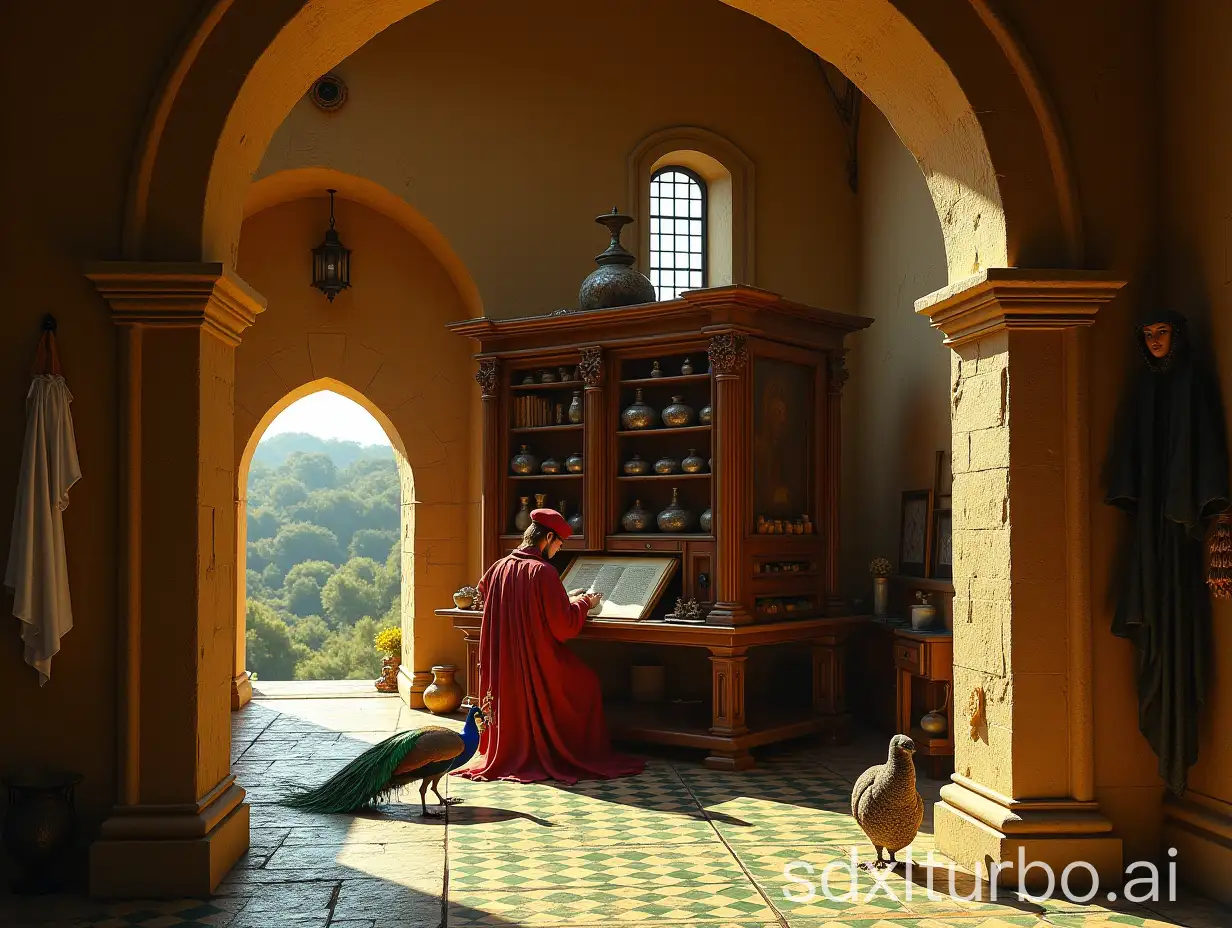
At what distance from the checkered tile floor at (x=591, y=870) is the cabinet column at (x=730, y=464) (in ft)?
3.90

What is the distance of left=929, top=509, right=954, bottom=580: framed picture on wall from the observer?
7664 millimetres

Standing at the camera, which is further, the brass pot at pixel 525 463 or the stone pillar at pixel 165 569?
the brass pot at pixel 525 463

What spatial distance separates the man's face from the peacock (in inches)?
144

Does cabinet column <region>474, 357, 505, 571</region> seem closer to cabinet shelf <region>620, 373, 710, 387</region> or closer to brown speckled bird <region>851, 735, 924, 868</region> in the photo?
cabinet shelf <region>620, 373, 710, 387</region>

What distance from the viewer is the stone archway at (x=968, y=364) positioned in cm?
469

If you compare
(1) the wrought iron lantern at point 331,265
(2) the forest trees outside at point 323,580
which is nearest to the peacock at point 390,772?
(1) the wrought iron lantern at point 331,265

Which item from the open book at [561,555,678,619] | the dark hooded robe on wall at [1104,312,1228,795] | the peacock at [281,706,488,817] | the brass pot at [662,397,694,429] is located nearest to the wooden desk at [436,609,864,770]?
the open book at [561,555,678,619]

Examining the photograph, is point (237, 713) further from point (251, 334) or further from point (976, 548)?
point (976, 548)

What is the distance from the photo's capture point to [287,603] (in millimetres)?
37375

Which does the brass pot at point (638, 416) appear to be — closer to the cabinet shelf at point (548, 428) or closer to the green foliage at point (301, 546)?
the cabinet shelf at point (548, 428)

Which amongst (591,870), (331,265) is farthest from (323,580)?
(591,870)

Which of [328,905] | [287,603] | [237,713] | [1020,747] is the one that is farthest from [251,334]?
[287,603]

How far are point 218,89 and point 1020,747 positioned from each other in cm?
408

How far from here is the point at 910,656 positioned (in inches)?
286
